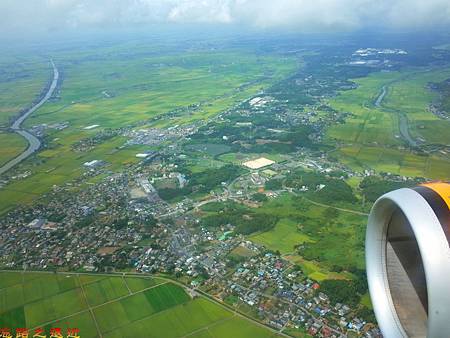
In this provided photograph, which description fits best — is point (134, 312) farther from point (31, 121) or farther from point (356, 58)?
point (356, 58)

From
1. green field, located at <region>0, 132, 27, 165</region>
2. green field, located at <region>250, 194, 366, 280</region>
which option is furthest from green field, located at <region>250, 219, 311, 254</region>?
green field, located at <region>0, 132, 27, 165</region>

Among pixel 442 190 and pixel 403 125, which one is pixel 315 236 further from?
pixel 403 125

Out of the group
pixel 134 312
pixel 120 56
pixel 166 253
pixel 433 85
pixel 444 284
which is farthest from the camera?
pixel 120 56

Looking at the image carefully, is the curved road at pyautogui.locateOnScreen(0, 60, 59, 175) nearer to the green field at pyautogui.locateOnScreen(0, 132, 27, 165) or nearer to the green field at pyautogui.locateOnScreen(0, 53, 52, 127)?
the green field at pyautogui.locateOnScreen(0, 132, 27, 165)

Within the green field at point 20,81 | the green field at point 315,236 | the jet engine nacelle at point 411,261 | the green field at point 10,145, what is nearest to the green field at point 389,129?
the green field at point 315,236

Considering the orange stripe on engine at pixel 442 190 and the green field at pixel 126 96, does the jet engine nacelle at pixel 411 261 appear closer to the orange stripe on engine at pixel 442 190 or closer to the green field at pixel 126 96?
the orange stripe on engine at pixel 442 190

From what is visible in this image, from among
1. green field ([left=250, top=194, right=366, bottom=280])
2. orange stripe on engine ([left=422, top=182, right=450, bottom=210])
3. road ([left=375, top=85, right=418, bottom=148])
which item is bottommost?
road ([left=375, top=85, right=418, bottom=148])

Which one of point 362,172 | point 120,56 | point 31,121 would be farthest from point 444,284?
point 120,56
